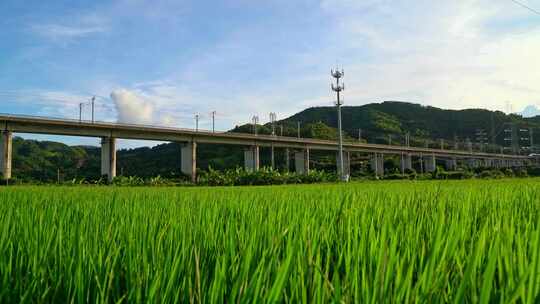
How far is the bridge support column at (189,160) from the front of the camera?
5456 centimetres

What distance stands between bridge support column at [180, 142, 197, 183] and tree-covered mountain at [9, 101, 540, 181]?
7.43ft

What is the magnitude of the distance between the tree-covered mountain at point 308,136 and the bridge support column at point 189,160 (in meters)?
2.27

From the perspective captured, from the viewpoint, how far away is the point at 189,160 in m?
55.2

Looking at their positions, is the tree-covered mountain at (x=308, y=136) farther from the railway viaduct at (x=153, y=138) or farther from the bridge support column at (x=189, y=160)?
the railway viaduct at (x=153, y=138)

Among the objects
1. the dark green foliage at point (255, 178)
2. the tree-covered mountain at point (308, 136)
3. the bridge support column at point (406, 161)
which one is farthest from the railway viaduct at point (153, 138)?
the dark green foliage at point (255, 178)

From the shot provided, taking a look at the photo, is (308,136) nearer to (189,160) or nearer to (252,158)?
(252,158)

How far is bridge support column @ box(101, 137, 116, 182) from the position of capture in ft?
157

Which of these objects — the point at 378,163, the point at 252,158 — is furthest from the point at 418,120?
the point at 252,158

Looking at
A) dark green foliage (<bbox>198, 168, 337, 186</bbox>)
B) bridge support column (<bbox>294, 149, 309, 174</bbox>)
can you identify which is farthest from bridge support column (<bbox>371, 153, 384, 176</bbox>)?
dark green foliage (<bbox>198, 168, 337, 186</bbox>)

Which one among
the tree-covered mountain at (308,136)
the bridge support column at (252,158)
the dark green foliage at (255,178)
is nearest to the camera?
the dark green foliage at (255,178)

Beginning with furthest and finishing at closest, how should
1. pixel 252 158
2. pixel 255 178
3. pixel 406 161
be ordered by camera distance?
pixel 406 161 → pixel 252 158 → pixel 255 178

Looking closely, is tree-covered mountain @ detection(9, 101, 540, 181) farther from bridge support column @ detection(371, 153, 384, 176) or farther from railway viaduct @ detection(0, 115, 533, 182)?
bridge support column @ detection(371, 153, 384, 176)

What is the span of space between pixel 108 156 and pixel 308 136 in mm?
61065

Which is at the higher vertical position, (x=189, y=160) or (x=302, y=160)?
(x=302, y=160)
